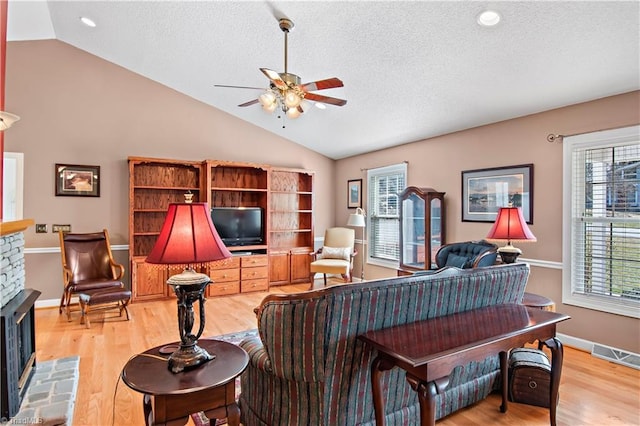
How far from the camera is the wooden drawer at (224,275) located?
5.43m

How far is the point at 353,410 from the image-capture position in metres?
1.84

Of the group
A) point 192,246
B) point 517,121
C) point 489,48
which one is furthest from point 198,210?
point 517,121

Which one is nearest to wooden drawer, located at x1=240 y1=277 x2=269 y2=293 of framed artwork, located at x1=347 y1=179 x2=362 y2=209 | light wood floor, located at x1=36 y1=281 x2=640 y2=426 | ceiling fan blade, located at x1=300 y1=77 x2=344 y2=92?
light wood floor, located at x1=36 y1=281 x2=640 y2=426

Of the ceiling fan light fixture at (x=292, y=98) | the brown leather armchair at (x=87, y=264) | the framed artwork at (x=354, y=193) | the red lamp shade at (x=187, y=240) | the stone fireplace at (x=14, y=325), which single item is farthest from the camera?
the framed artwork at (x=354, y=193)

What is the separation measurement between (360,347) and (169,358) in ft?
3.15

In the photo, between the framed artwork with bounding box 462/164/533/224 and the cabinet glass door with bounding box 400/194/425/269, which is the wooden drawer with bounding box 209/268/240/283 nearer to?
the cabinet glass door with bounding box 400/194/425/269

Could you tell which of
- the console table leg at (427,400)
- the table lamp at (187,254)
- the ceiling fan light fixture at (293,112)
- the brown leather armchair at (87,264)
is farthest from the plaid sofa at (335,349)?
the brown leather armchair at (87,264)

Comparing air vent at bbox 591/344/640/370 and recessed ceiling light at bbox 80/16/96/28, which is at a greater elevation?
recessed ceiling light at bbox 80/16/96/28

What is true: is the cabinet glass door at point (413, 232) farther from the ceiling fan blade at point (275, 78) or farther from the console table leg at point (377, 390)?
the console table leg at point (377, 390)

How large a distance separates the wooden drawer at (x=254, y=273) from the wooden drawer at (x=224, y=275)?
0.09 m

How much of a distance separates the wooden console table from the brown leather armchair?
3.92 metres

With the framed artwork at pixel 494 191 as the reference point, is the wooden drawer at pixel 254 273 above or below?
below

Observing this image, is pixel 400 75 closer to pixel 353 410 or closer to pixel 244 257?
pixel 353 410

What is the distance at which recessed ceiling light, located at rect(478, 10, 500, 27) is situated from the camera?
257 cm
